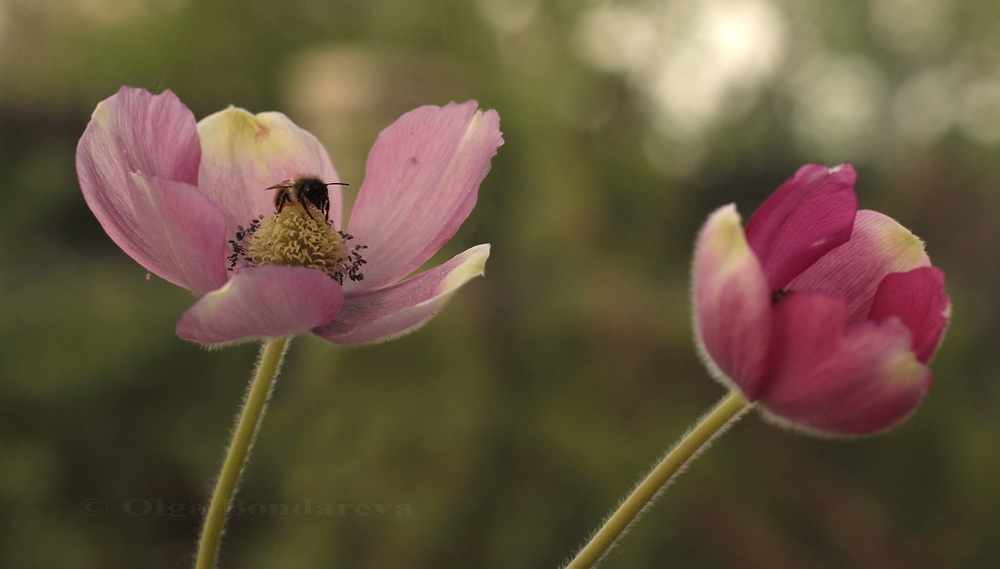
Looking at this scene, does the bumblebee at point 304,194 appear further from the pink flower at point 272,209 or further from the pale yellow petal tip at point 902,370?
the pale yellow petal tip at point 902,370

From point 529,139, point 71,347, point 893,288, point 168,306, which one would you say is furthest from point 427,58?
point 893,288

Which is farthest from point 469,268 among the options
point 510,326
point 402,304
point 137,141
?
point 510,326

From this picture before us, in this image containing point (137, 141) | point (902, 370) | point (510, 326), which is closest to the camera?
point (902, 370)

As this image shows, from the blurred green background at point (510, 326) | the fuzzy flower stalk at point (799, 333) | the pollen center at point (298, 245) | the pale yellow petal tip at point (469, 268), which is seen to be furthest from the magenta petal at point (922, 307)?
the blurred green background at point (510, 326)

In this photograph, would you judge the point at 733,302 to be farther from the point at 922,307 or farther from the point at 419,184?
the point at 419,184

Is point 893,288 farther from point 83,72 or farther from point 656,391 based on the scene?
point 83,72

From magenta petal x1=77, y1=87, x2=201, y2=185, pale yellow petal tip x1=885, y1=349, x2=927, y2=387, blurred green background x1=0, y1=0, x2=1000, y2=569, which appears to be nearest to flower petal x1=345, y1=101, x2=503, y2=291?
magenta petal x1=77, y1=87, x2=201, y2=185
